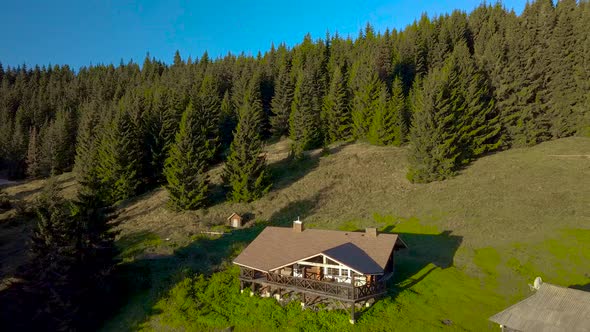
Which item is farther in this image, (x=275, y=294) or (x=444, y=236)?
(x=444, y=236)

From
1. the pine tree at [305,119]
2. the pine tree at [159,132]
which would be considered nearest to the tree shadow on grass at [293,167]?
the pine tree at [305,119]

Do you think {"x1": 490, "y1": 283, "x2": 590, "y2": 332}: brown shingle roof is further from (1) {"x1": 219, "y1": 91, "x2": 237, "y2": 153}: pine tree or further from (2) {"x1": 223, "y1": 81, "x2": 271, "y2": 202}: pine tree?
(1) {"x1": 219, "y1": 91, "x2": 237, "y2": 153}: pine tree

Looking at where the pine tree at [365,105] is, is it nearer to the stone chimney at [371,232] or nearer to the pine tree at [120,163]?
the pine tree at [120,163]

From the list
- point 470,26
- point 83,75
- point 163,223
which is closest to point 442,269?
point 163,223

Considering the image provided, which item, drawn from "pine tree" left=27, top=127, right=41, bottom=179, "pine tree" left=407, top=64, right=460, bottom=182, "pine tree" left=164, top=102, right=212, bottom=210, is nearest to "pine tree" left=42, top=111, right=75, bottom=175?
"pine tree" left=27, top=127, right=41, bottom=179

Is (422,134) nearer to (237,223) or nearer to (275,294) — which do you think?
(237,223)

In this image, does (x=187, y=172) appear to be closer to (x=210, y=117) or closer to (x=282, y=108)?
(x=210, y=117)

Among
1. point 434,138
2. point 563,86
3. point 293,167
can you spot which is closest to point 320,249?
point 434,138

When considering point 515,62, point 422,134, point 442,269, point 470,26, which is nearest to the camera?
point 442,269
